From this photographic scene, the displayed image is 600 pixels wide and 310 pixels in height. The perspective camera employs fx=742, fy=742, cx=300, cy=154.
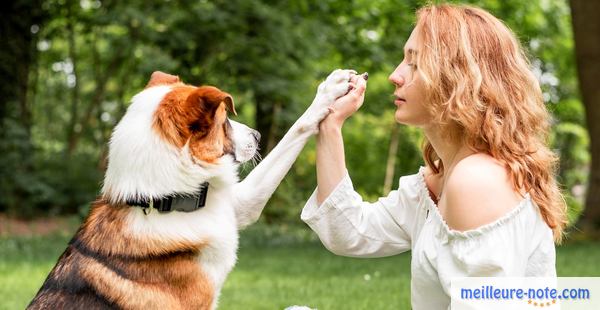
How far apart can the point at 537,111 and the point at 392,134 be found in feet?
63.3

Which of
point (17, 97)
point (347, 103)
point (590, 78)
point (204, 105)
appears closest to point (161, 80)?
point (204, 105)

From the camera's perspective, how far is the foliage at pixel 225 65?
39.0 ft

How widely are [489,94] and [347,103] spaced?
0.87 meters

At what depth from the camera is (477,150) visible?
2.98 m

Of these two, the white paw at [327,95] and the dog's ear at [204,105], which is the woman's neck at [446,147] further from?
the dog's ear at [204,105]

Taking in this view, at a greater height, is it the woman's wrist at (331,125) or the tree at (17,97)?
the woman's wrist at (331,125)

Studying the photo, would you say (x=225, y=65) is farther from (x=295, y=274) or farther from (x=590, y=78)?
(x=590, y=78)

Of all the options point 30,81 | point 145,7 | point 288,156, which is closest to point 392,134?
point 30,81

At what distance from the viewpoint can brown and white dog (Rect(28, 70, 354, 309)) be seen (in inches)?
127

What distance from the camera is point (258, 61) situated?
39.2ft

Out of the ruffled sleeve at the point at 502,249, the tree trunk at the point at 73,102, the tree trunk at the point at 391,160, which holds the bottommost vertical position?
the tree trunk at the point at 391,160

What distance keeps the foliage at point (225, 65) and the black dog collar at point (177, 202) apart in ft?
14.3

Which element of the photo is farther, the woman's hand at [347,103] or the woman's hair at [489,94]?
the woman's hand at [347,103]

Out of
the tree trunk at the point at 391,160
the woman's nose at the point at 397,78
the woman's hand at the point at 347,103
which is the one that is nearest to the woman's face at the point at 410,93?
the woman's nose at the point at 397,78
